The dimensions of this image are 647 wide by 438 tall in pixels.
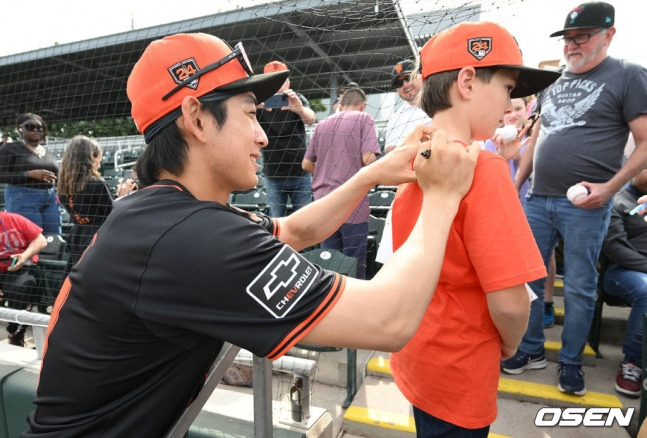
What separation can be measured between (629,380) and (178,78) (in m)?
2.71

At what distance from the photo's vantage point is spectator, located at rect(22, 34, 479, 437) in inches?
28.9

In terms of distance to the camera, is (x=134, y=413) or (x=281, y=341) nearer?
(x=281, y=341)

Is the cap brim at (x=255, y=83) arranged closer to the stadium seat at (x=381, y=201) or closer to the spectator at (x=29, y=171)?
the stadium seat at (x=381, y=201)

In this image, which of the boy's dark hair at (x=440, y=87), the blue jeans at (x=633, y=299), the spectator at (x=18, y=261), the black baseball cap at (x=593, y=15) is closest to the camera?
the boy's dark hair at (x=440, y=87)

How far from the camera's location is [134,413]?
0.84 m

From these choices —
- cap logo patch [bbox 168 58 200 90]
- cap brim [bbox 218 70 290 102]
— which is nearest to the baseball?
cap brim [bbox 218 70 290 102]

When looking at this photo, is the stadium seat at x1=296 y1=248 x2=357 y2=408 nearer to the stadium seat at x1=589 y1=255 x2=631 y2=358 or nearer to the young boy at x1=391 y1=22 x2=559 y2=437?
the young boy at x1=391 y1=22 x2=559 y2=437

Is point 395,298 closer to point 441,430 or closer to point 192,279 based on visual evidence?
point 192,279

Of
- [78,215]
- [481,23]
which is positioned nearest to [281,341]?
[481,23]

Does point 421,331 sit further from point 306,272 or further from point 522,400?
point 522,400

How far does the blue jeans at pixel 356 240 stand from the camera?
3.24m

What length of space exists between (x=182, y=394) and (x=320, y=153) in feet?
8.62

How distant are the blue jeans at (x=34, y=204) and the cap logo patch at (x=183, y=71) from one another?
4519 millimetres

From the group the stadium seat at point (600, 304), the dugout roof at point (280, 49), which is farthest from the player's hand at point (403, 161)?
the stadium seat at point (600, 304)
